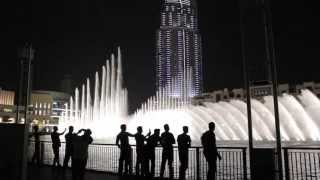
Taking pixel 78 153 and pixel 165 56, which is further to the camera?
pixel 165 56

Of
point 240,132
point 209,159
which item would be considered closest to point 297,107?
point 240,132

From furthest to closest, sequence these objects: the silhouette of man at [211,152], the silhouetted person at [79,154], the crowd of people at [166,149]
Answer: the silhouetted person at [79,154] < the crowd of people at [166,149] < the silhouette of man at [211,152]

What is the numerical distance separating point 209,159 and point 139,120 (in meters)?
59.6

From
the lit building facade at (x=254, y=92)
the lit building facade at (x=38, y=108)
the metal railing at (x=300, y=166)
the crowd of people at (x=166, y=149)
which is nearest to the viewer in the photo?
the metal railing at (x=300, y=166)

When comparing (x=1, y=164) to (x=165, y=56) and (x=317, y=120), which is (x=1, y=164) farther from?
(x=165, y=56)

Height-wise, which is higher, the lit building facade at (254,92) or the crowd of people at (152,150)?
the lit building facade at (254,92)

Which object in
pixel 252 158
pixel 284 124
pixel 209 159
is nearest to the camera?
pixel 252 158

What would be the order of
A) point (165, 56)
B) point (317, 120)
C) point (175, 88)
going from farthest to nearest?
point (165, 56), point (175, 88), point (317, 120)

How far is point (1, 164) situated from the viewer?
1447cm

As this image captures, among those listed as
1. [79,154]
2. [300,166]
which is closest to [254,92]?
[300,166]

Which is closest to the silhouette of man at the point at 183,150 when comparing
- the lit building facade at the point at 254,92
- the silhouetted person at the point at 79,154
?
the silhouetted person at the point at 79,154

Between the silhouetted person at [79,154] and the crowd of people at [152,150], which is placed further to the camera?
the silhouetted person at [79,154]

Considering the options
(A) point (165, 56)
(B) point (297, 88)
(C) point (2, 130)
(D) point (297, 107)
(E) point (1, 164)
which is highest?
(A) point (165, 56)

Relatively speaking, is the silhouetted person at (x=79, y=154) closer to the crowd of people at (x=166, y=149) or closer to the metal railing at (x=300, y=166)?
the crowd of people at (x=166, y=149)
